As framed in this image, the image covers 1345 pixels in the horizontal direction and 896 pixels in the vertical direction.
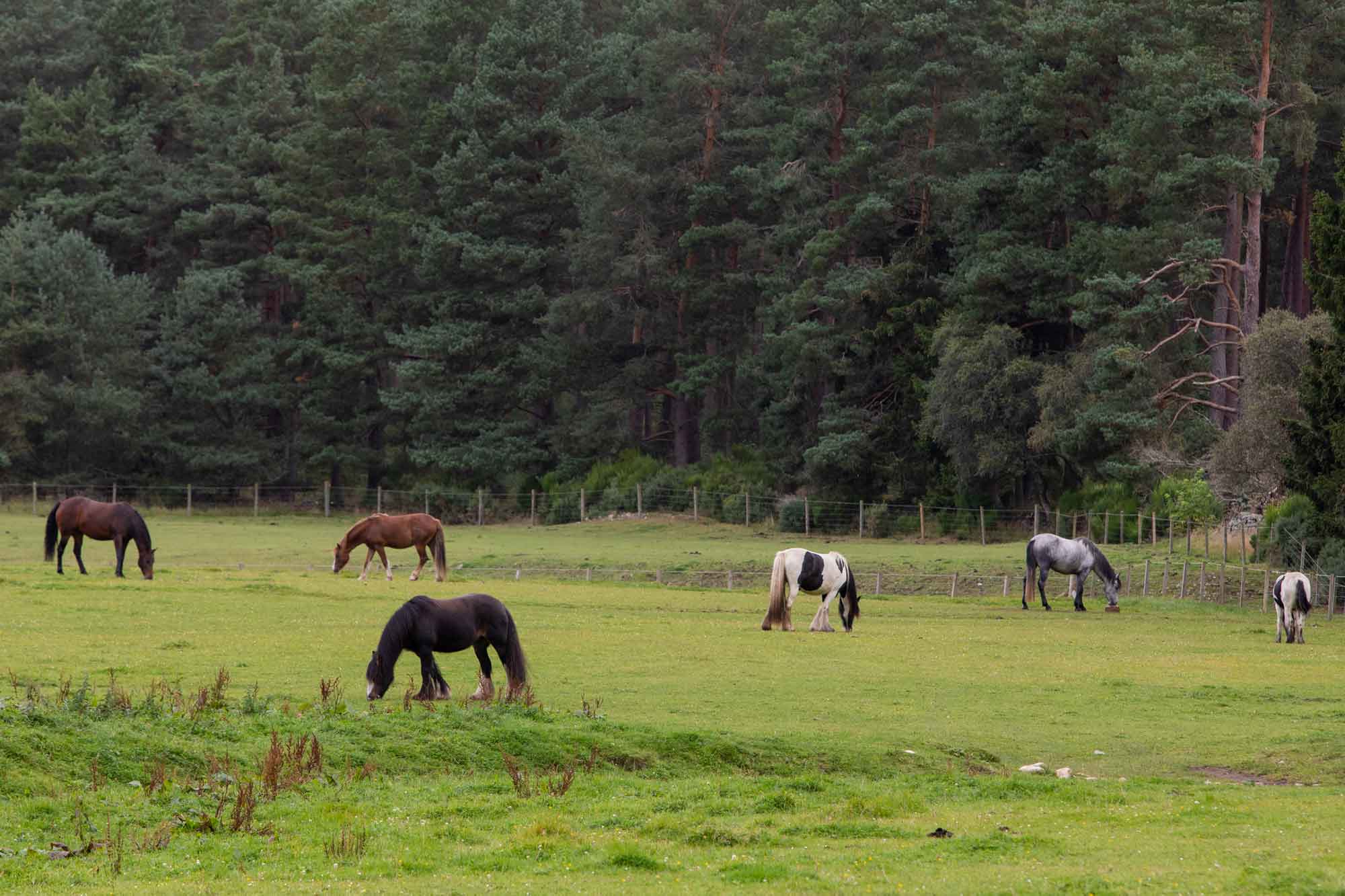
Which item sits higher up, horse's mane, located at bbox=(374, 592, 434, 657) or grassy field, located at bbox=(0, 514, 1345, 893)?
horse's mane, located at bbox=(374, 592, 434, 657)

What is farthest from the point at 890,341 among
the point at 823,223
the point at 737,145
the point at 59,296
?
the point at 59,296

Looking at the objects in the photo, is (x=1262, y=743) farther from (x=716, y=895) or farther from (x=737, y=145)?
(x=737, y=145)

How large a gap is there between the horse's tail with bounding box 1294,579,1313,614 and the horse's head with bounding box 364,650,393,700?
60.2ft

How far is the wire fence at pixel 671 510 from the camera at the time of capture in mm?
51156

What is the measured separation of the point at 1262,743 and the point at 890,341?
4804 cm

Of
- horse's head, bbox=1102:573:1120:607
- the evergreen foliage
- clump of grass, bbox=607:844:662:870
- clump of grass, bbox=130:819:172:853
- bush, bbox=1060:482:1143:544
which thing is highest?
the evergreen foliage

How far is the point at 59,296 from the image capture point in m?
73.8

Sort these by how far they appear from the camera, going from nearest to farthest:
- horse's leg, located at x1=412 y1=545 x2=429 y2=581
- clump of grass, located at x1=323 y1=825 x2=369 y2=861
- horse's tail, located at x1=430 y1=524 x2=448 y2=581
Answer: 1. clump of grass, located at x1=323 y1=825 x2=369 y2=861
2. horse's leg, located at x1=412 y1=545 x2=429 y2=581
3. horse's tail, located at x1=430 y1=524 x2=448 y2=581

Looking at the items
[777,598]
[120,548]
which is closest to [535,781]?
[777,598]

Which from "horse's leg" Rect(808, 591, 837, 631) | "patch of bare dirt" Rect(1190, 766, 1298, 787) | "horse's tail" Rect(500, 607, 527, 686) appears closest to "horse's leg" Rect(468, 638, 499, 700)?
"horse's tail" Rect(500, 607, 527, 686)

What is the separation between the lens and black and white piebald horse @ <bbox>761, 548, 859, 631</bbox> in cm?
2962

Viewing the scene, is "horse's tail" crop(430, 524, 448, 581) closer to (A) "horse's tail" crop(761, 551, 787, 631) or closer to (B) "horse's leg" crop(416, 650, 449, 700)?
(A) "horse's tail" crop(761, 551, 787, 631)

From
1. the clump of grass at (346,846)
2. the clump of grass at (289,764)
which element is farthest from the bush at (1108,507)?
the clump of grass at (346,846)

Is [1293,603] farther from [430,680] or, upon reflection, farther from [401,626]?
[401,626]
